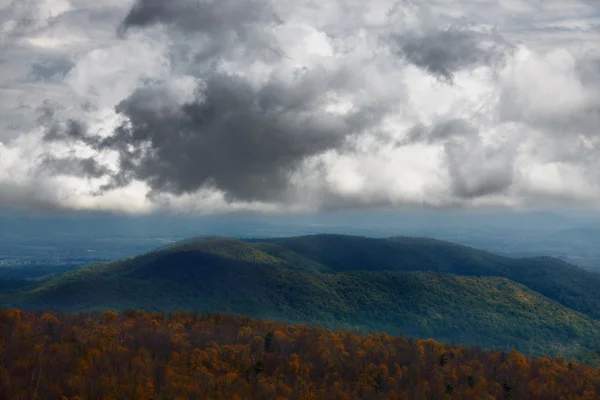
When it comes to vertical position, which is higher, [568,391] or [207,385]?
[207,385]

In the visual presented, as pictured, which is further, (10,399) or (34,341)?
(34,341)

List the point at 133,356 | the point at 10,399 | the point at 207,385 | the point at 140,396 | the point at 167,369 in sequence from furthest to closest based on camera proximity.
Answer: the point at 133,356
the point at 167,369
the point at 207,385
the point at 140,396
the point at 10,399

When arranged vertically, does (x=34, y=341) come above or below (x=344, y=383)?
above

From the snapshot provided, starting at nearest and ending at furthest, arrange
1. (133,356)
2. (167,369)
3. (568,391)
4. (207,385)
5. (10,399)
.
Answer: (10,399), (207,385), (167,369), (133,356), (568,391)

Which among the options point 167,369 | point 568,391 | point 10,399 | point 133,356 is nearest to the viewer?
point 10,399

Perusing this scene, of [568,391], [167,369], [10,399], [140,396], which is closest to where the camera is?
[10,399]

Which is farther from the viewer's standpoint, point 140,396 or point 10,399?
point 140,396

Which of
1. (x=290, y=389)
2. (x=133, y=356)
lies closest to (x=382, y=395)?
(x=290, y=389)

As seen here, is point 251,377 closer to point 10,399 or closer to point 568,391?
point 10,399

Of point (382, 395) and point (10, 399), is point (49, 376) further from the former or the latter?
→ point (382, 395)

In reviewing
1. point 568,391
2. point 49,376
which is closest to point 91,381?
point 49,376
